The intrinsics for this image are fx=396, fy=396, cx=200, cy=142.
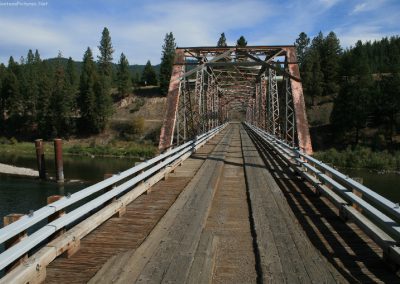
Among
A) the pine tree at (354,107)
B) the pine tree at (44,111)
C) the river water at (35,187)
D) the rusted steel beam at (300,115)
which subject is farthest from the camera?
→ the pine tree at (44,111)

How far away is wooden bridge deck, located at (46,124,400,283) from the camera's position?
13.8ft

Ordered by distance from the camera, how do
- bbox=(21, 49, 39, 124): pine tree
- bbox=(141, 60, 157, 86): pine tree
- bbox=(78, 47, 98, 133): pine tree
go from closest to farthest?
1. bbox=(78, 47, 98, 133): pine tree
2. bbox=(21, 49, 39, 124): pine tree
3. bbox=(141, 60, 157, 86): pine tree

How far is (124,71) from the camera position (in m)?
126

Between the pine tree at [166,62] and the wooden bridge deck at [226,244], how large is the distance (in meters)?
104

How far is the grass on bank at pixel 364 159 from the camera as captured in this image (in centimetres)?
5778

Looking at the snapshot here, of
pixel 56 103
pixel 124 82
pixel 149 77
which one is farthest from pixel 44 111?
pixel 149 77

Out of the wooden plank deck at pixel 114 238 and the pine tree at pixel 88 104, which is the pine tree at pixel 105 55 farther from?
the wooden plank deck at pixel 114 238

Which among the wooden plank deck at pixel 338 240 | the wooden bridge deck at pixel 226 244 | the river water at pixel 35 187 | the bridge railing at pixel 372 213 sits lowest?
the river water at pixel 35 187

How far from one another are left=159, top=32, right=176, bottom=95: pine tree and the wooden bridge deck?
104 metres

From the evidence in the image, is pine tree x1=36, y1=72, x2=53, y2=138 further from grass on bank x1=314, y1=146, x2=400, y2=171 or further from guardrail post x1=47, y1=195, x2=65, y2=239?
guardrail post x1=47, y1=195, x2=65, y2=239

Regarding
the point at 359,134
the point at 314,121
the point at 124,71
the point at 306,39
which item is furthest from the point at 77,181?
the point at 306,39

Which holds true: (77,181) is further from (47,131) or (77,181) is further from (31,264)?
(47,131)

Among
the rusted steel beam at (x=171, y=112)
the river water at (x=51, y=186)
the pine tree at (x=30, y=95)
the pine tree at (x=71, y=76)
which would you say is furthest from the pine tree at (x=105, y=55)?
the rusted steel beam at (x=171, y=112)

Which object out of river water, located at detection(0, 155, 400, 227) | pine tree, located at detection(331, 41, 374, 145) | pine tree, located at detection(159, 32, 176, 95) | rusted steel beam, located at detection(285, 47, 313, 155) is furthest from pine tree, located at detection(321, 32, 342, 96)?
rusted steel beam, located at detection(285, 47, 313, 155)
